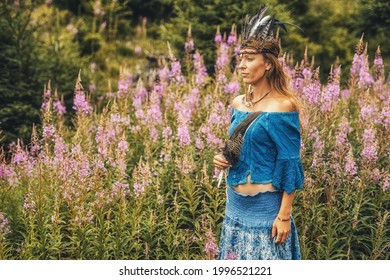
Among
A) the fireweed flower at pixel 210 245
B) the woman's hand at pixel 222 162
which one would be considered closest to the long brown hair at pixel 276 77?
the woman's hand at pixel 222 162

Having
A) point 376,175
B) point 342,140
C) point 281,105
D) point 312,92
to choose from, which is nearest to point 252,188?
point 281,105

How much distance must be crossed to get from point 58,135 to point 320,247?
2488mm

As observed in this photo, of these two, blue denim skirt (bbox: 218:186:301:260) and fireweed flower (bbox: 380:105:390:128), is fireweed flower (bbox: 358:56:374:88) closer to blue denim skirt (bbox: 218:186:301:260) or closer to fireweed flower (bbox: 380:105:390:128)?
fireweed flower (bbox: 380:105:390:128)

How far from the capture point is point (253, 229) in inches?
129

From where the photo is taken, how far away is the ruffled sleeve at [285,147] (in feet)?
10.2

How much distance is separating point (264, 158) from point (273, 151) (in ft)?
0.22

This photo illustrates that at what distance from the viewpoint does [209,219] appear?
4.67 m

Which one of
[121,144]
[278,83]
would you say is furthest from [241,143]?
[121,144]

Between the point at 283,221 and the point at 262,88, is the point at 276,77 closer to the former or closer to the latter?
the point at 262,88

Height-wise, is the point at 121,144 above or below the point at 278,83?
below

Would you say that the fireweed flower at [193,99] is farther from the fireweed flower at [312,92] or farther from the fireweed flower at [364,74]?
the fireweed flower at [364,74]
